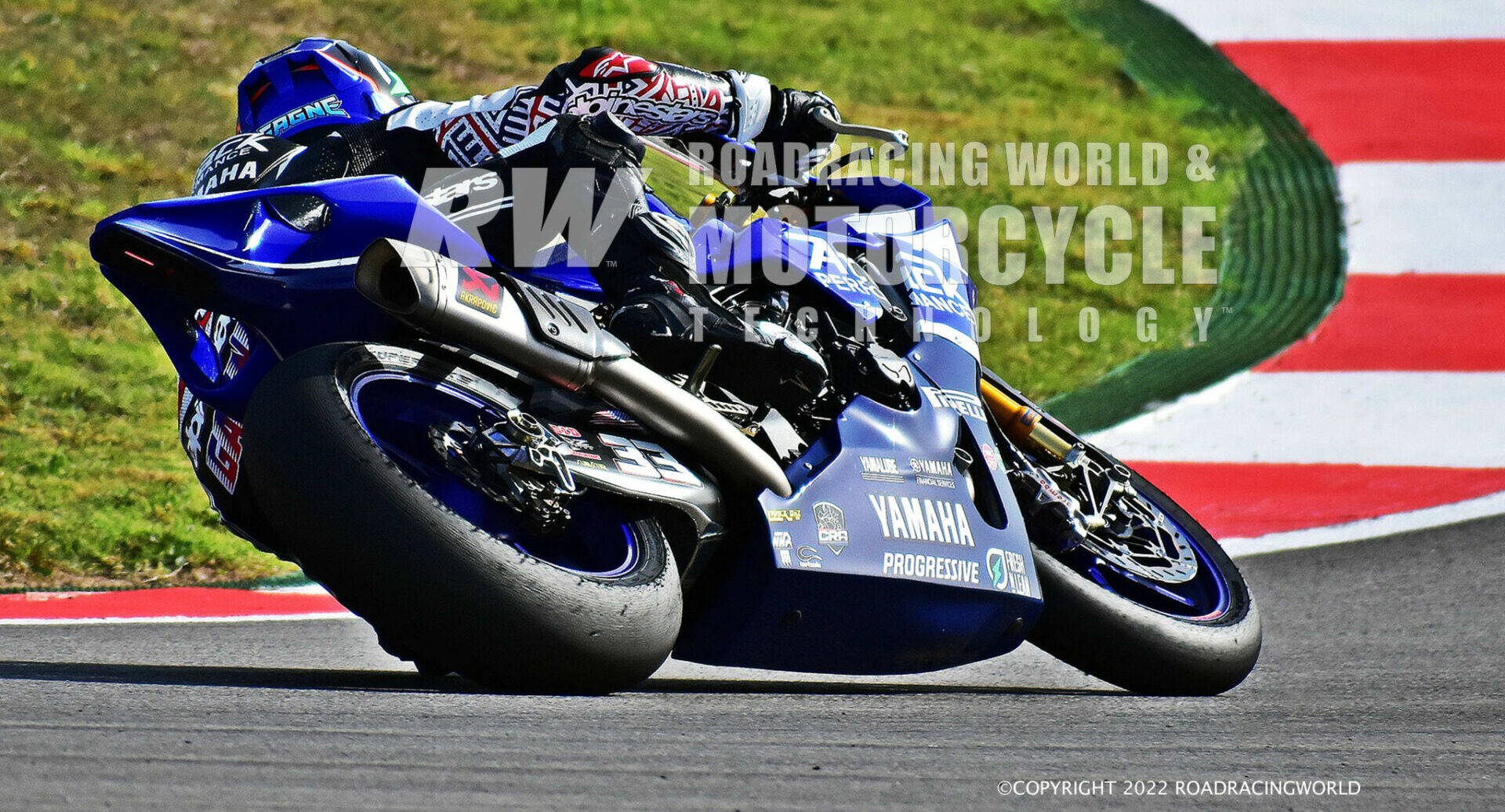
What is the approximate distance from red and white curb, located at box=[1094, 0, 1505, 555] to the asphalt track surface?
8.20 feet

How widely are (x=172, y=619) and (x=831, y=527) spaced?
2.34 meters

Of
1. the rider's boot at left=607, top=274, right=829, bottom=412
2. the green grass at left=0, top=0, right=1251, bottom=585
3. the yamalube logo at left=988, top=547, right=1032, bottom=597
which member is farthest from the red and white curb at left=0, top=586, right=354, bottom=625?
the yamalube logo at left=988, top=547, right=1032, bottom=597

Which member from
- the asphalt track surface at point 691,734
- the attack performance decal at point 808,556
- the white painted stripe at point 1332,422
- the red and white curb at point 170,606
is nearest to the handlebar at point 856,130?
the attack performance decal at point 808,556

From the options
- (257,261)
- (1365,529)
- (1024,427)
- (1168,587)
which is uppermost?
(257,261)

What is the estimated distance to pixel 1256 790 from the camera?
89.9 inches

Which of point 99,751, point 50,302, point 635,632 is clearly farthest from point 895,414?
point 50,302

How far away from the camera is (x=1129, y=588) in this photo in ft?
13.4

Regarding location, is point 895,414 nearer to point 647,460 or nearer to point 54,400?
point 647,460

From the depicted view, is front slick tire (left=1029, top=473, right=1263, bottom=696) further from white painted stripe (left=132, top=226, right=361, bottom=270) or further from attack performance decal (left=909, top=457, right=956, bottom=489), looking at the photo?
white painted stripe (left=132, top=226, right=361, bottom=270)

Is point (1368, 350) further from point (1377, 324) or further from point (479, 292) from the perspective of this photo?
point (479, 292)

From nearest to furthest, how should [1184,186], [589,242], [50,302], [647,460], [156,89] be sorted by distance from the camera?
[647,460]
[589,242]
[50,302]
[156,89]
[1184,186]

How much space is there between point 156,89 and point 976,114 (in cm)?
481

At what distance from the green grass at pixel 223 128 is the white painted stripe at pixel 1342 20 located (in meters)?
0.78

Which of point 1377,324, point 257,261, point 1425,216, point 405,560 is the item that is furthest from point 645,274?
point 1425,216
